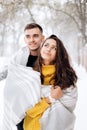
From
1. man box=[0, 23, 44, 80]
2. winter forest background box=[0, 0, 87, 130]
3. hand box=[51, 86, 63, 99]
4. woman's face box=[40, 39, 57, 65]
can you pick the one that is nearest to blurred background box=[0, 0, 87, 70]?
winter forest background box=[0, 0, 87, 130]

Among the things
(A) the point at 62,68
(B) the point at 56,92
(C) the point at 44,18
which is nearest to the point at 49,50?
(A) the point at 62,68

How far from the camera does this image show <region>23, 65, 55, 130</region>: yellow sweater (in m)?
1.63

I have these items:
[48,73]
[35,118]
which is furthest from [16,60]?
[35,118]

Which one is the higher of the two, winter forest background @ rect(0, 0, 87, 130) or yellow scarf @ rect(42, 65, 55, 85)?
winter forest background @ rect(0, 0, 87, 130)

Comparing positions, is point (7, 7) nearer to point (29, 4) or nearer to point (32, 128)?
point (29, 4)

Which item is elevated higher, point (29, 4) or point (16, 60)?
point (29, 4)

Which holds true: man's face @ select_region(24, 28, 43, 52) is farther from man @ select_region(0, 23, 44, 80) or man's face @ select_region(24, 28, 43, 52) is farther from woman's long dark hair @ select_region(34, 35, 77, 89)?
woman's long dark hair @ select_region(34, 35, 77, 89)

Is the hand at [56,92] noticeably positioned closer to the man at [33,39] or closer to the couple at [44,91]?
the couple at [44,91]

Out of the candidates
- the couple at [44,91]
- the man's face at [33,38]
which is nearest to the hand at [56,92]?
the couple at [44,91]

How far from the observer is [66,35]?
23.2 feet

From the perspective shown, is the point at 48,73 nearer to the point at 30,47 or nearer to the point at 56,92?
the point at 56,92

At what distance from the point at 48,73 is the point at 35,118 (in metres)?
0.23

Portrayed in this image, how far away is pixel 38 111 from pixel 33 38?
0.42 meters

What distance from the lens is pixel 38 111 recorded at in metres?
1.64
